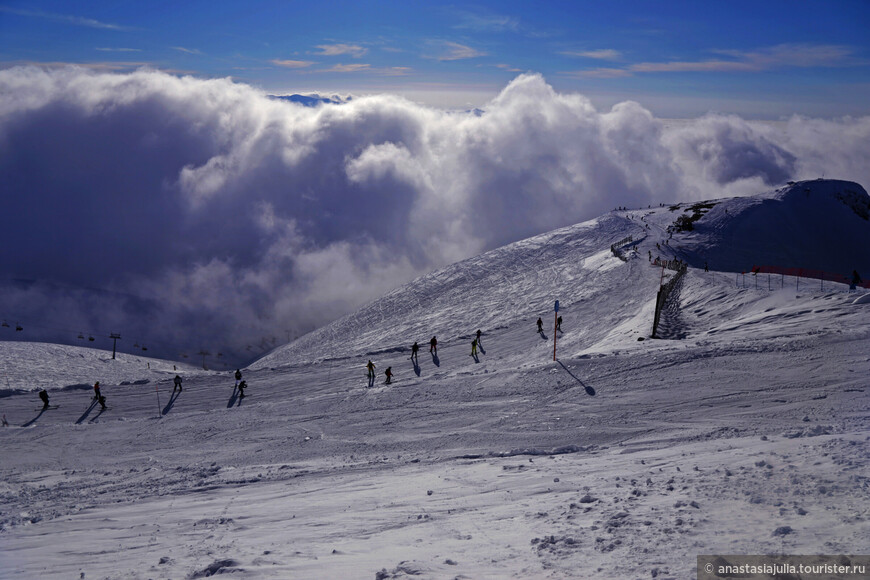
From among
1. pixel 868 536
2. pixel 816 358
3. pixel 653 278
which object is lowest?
pixel 868 536

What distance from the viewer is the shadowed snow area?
433 inches

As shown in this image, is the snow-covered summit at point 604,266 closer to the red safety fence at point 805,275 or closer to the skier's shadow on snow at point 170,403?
the red safety fence at point 805,275

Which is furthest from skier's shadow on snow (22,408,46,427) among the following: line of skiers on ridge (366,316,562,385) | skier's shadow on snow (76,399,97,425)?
line of skiers on ridge (366,316,562,385)

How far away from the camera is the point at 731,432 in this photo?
16438mm

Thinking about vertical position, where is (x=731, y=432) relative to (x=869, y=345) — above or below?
below

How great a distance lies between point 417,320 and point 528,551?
38.9m

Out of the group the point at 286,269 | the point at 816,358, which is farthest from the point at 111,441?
the point at 286,269

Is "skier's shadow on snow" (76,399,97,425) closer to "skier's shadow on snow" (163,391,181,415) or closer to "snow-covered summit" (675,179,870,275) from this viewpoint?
"skier's shadow on snow" (163,391,181,415)

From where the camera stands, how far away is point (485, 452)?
18.1 meters

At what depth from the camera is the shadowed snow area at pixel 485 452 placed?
11000 mm

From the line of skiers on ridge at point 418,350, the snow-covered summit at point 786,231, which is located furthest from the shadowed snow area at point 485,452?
the snow-covered summit at point 786,231

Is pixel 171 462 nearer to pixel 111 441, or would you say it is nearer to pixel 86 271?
pixel 111 441

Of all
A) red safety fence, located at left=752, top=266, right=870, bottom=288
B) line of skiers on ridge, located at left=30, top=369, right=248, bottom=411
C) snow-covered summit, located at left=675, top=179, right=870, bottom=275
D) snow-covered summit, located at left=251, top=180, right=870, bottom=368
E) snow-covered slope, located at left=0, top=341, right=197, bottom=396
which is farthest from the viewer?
snow-covered summit, located at left=675, top=179, right=870, bottom=275

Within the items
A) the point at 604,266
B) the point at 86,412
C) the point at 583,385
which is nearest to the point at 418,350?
the point at 583,385
